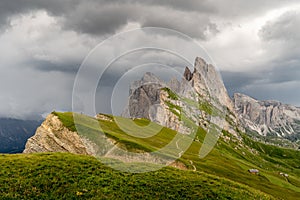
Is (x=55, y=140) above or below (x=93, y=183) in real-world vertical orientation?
above

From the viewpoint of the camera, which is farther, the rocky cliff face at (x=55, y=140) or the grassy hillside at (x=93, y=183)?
the rocky cliff face at (x=55, y=140)

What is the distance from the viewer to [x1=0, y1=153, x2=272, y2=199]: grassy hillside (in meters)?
36.6

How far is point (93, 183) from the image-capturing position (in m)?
38.7

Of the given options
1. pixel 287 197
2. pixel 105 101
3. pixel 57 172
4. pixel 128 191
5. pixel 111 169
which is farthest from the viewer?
pixel 287 197

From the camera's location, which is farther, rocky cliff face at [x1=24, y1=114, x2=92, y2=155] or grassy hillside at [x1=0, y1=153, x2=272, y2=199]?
rocky cliff face at [x1=24, y1=114, x2=92, y2=155]

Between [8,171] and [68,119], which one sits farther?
[68,119]

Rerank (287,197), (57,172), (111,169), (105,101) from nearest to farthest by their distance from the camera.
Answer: (105,101) < (57,172) < (111,169) < (287,197)

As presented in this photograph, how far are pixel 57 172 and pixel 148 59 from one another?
22.6m

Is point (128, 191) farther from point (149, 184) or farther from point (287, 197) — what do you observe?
point (287, 197)

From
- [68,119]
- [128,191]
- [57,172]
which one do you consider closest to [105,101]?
[128,191]

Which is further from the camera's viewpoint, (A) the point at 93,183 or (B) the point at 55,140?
(B) the point at 55,140

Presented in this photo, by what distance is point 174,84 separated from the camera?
1103 inches

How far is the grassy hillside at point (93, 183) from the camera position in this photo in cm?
3659

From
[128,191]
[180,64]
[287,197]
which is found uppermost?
[180,64]
